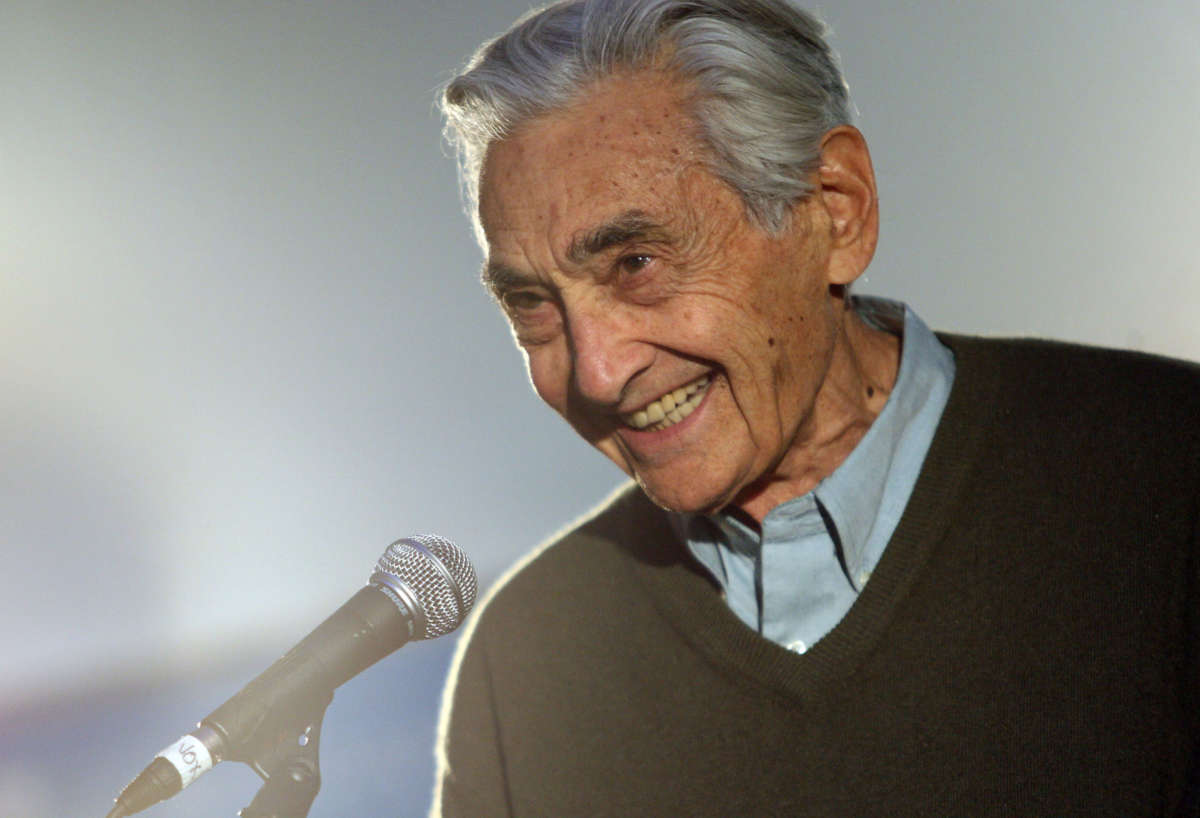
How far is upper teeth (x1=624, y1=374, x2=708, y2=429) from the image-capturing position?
1229 millimetres

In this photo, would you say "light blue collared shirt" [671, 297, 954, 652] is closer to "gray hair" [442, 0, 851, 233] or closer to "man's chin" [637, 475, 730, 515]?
"man's chin" [637, 475, 730, 515]

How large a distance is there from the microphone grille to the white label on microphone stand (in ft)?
0.70

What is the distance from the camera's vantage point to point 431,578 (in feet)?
3.19

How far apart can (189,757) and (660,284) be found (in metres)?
0.70

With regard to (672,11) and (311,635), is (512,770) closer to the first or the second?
(311,635)

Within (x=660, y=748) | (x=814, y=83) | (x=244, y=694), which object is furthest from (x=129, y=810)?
(x=814, y=83)

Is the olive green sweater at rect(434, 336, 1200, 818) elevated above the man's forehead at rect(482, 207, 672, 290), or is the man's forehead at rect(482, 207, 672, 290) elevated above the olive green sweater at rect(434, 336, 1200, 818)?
the man's forehead at rect(482, 207, 672, 290)

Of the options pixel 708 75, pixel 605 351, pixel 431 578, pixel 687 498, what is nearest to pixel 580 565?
pixel 687 498

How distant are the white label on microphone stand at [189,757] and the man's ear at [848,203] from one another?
2.96 feet

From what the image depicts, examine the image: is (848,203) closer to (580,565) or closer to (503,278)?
(503,278)

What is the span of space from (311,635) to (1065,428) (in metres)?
0.95

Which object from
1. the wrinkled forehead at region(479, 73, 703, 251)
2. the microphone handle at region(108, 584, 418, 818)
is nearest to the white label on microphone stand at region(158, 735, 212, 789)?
the microphone handle at region(108, 584, 418, 818)

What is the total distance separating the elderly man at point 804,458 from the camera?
112 centimetres

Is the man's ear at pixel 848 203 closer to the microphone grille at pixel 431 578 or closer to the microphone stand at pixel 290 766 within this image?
the microphone grille at pixel 431 578
